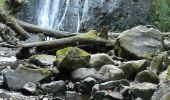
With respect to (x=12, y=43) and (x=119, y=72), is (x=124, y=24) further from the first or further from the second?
(x=119, y=72)

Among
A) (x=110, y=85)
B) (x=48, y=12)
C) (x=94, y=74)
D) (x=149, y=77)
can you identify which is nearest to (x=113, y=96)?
(x=110, y=85)

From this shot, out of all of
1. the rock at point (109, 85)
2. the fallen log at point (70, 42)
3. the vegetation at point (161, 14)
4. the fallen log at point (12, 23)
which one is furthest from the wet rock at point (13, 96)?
the vegetation at point (161, 14)

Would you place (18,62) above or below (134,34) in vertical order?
below

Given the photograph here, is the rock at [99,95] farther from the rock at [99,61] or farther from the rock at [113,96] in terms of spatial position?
the rock at [99,61]

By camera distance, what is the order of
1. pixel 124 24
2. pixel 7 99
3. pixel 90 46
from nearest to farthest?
1. pixel 7 99
2. pixel 90 46
3. pixel 124 24

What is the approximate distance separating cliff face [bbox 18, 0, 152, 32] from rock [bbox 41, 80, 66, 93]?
1457 centimetres

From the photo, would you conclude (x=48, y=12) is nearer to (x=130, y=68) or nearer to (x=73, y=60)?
(x=73, y=60)

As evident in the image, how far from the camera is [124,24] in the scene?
2448 cm

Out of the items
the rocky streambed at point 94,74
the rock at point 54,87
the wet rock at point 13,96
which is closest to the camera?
the wet rock at point 13,96

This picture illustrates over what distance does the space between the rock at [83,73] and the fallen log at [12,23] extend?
20.9 ft

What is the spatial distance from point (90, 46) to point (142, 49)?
1.88 meters

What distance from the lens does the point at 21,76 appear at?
10.1m

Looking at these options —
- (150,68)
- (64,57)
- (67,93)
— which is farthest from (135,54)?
(67,93)

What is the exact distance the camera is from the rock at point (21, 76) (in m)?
9.84
